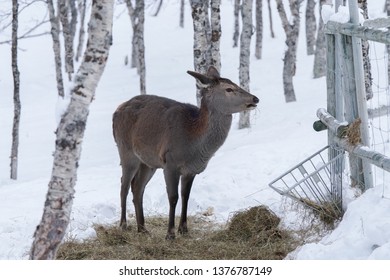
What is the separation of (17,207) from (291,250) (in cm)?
514

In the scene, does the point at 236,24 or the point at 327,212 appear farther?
the point at 236,24

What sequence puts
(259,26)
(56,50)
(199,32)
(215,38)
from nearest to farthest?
1. (199,32)
2. (215,38)
3. (56,50)
4. (259,26)

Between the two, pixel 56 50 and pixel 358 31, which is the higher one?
pixel 358 31

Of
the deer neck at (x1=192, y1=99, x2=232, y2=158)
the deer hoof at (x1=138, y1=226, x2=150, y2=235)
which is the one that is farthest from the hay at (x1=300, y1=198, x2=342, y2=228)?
the deer hoof at (x1=138, y1=226, x2=150, y2=235)

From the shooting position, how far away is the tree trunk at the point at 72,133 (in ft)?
20.1

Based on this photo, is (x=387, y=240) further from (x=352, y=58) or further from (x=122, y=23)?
(x=122, y=23)

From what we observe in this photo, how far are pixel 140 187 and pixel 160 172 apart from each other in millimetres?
3821

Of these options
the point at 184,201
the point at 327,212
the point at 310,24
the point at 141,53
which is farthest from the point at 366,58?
the point at 310,24

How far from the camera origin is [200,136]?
8680 mm

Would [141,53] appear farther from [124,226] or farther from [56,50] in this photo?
[124,226]

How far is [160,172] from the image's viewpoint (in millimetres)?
13375

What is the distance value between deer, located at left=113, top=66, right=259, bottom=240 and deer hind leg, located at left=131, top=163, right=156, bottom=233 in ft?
0.04

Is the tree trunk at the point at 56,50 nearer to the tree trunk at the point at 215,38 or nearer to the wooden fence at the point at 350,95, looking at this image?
the tree trunk at the point at 215,38

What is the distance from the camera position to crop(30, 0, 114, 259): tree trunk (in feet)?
20.1
